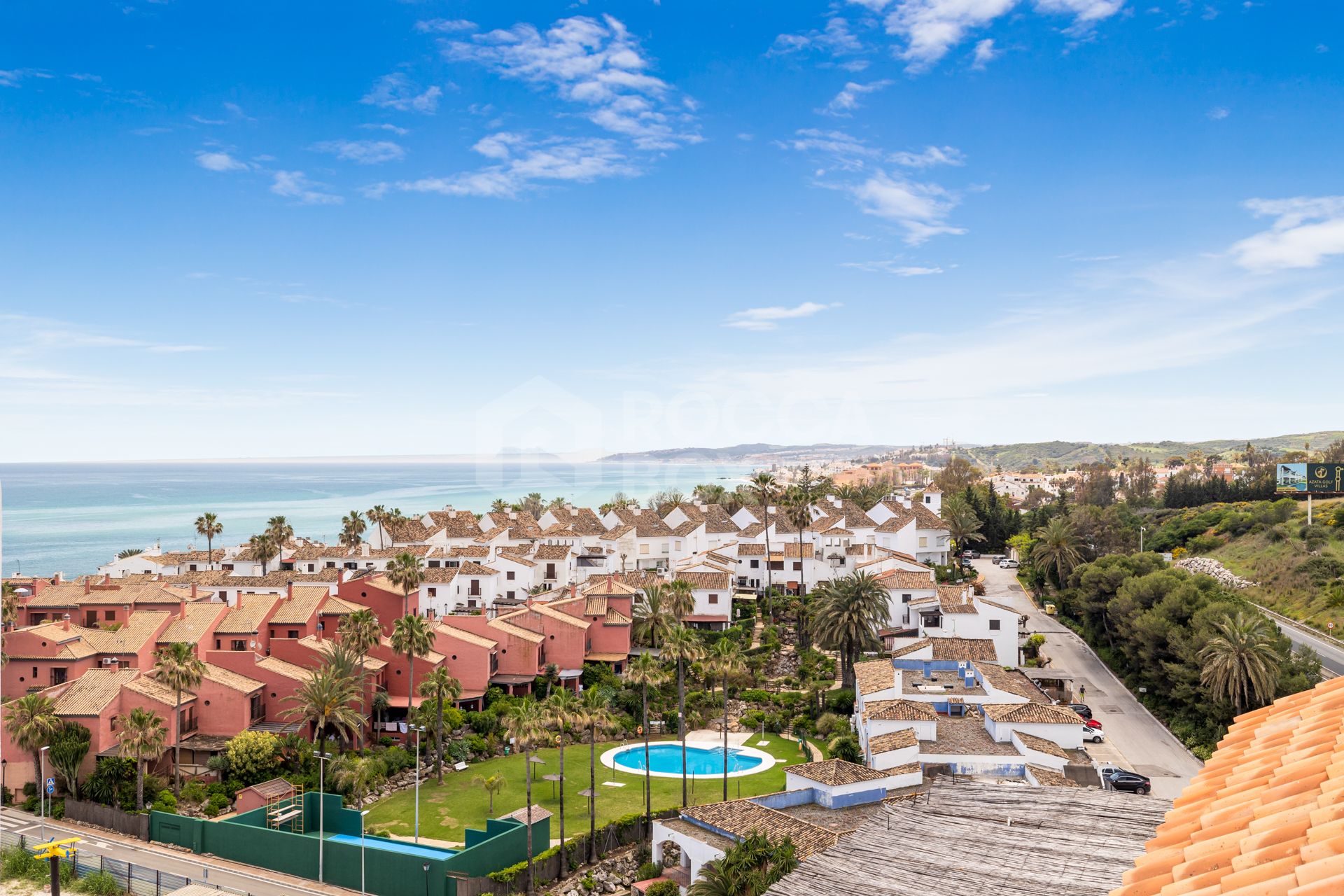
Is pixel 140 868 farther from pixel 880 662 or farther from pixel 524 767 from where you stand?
Result: pixel 880 662

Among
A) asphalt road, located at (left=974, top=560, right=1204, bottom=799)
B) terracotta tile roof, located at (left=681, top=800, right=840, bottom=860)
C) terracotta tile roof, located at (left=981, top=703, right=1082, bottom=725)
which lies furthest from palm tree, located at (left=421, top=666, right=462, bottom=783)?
asphalt road, located at (left=974, top=560, right=1204, bottom=799)

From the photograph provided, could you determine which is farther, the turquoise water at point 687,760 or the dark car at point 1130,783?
the turquoise water at point 687,760

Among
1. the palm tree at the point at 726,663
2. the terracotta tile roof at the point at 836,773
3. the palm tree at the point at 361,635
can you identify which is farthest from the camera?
the palm tree at the point at 361,635

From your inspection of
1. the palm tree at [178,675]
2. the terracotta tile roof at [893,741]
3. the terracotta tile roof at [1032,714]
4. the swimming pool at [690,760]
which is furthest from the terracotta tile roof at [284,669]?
the terracotta tile roof at [1032,714]

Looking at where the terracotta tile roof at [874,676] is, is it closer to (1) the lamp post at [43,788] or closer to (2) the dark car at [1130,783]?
(2) the dark car at [1130,783]

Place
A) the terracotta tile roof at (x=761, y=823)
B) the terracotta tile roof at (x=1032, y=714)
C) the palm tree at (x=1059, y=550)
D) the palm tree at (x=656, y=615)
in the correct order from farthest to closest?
1. the palm tree at (x=1059, y=550)
2. the palm tree at (x=656, y=615)
3. the terracotta tile roof at (x=1032, y=714)
4. the terracotta tile roof at (x=761, y=823)

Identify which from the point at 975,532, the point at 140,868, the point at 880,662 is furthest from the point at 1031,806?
the point at 975,532
